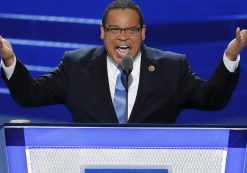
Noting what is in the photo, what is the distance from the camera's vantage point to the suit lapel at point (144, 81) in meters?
1.60

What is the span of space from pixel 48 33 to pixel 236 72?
62.0 inches

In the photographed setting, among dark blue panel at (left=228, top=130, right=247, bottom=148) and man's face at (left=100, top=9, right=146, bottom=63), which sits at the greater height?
man's face at (left=100, top=9, right=146, bottom=63)

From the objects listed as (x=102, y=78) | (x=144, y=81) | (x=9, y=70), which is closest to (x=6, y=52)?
(x=9, y=70)

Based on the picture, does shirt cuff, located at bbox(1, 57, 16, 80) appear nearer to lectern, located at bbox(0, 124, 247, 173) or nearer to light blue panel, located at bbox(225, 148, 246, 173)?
lectern, located at bbox(0, 124, 247, 173)

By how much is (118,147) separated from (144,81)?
73 centimetres

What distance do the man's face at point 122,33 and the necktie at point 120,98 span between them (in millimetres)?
95

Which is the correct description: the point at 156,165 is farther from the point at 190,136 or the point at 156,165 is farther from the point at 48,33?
the point at 48,33

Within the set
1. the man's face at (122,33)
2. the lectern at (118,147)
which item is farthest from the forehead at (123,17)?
the lectern at (118,147)

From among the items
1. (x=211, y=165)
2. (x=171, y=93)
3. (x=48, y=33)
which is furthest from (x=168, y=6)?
(x=211, y=165)

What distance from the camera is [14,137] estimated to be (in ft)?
3.10

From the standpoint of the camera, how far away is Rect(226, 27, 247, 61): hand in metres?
1.48

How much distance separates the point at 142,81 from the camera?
1.67m

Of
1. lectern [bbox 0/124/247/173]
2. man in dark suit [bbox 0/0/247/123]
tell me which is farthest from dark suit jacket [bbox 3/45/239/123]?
lectern [bbox 0/124/247/173]

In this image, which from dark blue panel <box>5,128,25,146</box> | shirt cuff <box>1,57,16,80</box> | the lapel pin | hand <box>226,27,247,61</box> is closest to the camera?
dark blue panel <box>5,128,25,146</box>
